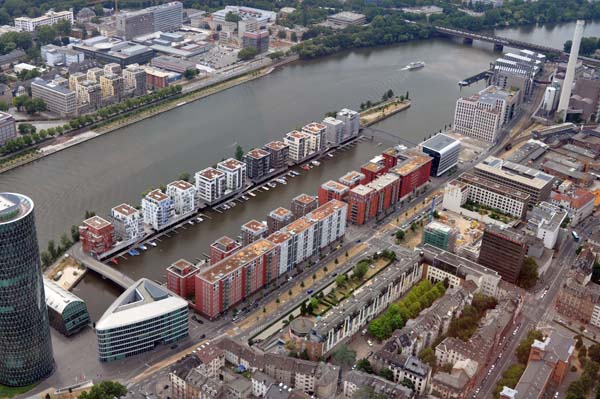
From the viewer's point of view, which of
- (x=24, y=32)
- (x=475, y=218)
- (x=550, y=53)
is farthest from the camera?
(x=550, y=53)

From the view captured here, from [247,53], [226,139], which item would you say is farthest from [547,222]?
[247,53]

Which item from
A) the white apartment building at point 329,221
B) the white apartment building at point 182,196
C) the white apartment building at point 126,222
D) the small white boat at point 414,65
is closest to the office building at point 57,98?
the white apartment building at point 182,196

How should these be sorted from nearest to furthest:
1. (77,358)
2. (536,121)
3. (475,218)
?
1. (77,358)
2. (475,218)
3. (536,121)

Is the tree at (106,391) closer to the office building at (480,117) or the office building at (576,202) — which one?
the office building at (576,202)

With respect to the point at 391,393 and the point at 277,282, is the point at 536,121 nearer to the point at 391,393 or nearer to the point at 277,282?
the point at 277,282

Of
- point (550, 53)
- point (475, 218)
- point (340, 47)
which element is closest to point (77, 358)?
point (475, 218)

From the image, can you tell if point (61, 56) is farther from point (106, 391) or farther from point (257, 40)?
point (106, 391)

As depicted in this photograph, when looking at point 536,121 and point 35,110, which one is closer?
point 35,110
